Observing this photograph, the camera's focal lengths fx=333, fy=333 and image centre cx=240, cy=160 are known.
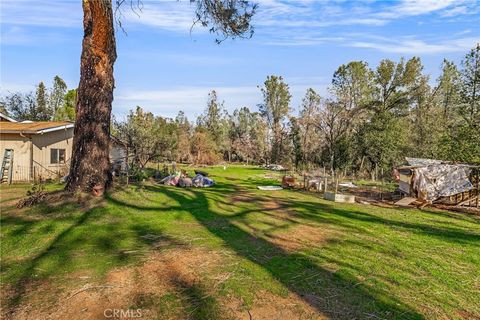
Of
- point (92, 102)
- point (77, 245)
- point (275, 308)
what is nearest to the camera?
point (275, 308)

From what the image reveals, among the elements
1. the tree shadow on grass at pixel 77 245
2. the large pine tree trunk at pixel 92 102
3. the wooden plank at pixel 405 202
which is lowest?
the wooden plank at pixel 405 202

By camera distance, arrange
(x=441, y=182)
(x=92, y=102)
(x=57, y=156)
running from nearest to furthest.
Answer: (x=92, y=102) < (x=441, y=182) < (x=57, y=156)

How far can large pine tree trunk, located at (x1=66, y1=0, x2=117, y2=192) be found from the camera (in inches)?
337

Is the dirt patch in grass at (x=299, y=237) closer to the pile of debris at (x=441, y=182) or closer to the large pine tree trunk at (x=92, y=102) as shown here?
the large pine tree trunk at (x=92, y=102)

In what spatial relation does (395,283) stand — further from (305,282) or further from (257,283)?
(257,283)

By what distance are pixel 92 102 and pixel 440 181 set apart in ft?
42.9

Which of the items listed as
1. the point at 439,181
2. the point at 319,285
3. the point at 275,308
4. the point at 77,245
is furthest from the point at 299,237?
the point at 439,181

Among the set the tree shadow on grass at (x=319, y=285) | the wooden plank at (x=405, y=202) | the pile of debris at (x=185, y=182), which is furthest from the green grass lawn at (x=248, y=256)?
the pile of debris at (x=185, y=182)

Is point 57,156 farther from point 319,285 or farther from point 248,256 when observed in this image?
point 319,285

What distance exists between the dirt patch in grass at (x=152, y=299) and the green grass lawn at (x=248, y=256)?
2 cm

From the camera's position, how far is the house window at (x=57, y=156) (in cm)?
1753

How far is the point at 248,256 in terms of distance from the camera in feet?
17.4

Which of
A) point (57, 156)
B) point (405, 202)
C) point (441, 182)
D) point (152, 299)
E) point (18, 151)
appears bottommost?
point (405, 202)

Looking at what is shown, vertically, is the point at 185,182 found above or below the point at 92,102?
below
